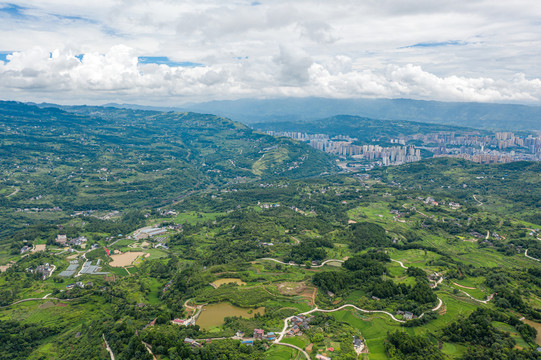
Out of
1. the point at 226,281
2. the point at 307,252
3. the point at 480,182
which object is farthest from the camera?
the point at 480,182

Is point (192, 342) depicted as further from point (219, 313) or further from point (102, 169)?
point (102, 169)

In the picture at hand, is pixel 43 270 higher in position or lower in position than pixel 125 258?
higher

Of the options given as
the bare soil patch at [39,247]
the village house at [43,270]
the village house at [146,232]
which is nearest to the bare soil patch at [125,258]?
the village house at [146,232]

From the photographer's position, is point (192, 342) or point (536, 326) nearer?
point (192, 342)

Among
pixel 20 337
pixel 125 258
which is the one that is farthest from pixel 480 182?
pixel 20 337

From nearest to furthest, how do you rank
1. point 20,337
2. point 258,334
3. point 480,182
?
point 258,334, point 20,337, point 480,182

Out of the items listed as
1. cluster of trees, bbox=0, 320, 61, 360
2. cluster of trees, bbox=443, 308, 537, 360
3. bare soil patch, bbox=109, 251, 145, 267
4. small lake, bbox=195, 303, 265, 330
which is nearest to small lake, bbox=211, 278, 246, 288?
small lake, bbox=195, 303, 265, 330

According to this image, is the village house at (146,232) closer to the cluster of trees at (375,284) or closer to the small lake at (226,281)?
the small lake at (226,281)

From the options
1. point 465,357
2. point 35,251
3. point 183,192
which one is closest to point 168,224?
point 35,251
